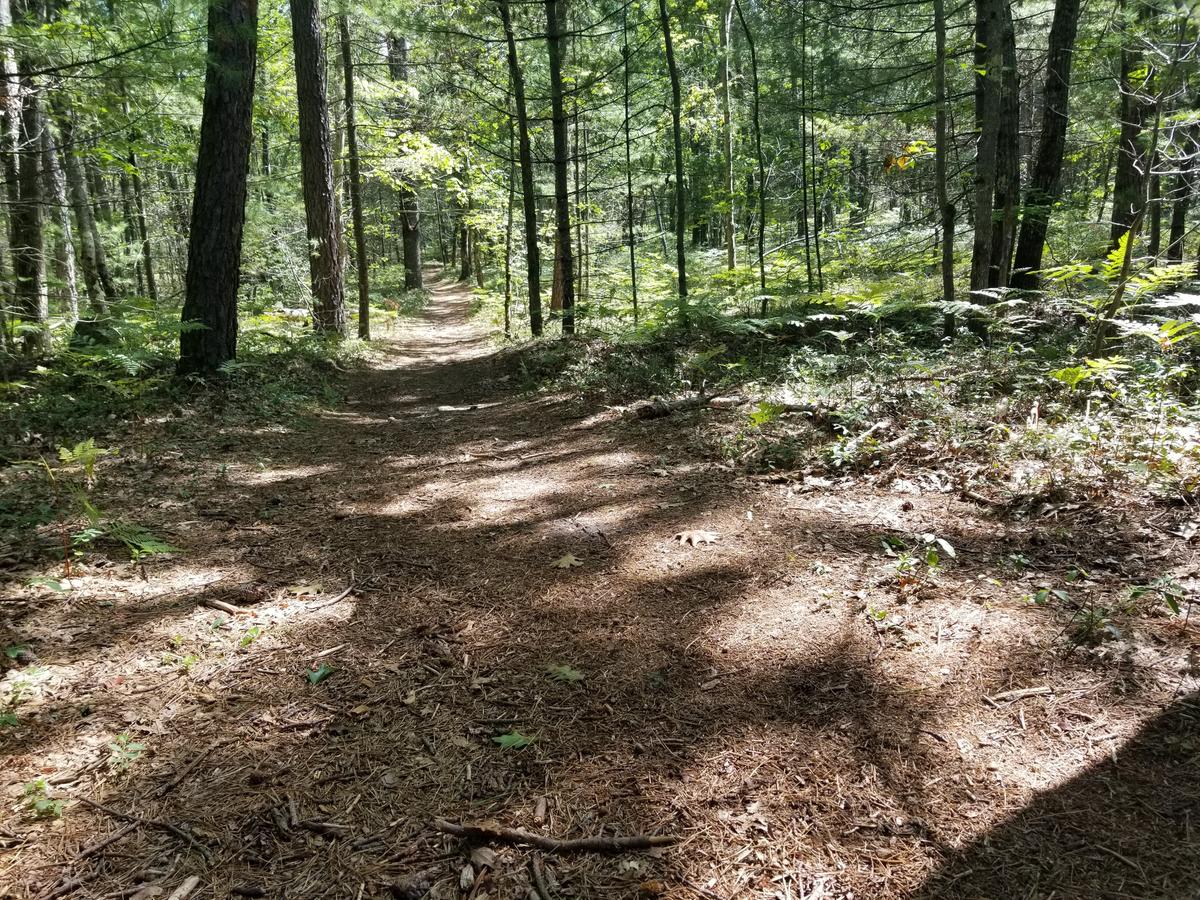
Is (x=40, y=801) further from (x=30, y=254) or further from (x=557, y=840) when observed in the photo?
(x=30, y=254)

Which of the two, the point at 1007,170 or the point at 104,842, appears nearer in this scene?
the point at 104,842

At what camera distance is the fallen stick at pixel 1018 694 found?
2508 mm

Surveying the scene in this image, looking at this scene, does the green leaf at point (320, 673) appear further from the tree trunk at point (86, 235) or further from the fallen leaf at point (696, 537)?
the tree trunk at point (86, 235)

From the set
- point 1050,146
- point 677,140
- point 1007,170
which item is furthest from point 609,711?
point 1050,146

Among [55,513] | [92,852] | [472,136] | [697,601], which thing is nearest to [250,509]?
[55,513]

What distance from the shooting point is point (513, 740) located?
8.20 feet

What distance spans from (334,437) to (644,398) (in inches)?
157

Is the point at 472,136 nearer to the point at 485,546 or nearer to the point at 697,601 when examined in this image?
the point at 485,546

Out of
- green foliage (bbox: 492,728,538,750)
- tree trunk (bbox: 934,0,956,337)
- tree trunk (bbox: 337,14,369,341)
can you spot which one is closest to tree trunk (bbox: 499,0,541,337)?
tree trunk (bbox: 337,14,369,341)

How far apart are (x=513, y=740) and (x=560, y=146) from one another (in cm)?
1266

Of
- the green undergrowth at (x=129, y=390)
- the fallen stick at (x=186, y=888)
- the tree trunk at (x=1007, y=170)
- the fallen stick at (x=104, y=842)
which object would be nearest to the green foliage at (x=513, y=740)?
the fallen stick at (x=186, y=888)

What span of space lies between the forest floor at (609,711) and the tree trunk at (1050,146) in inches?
332

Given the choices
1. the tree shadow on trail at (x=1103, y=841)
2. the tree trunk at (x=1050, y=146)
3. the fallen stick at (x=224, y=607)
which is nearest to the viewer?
the tree shadow on trail at (x=1103, y=841)

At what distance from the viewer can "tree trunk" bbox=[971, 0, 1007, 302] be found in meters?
7.25
